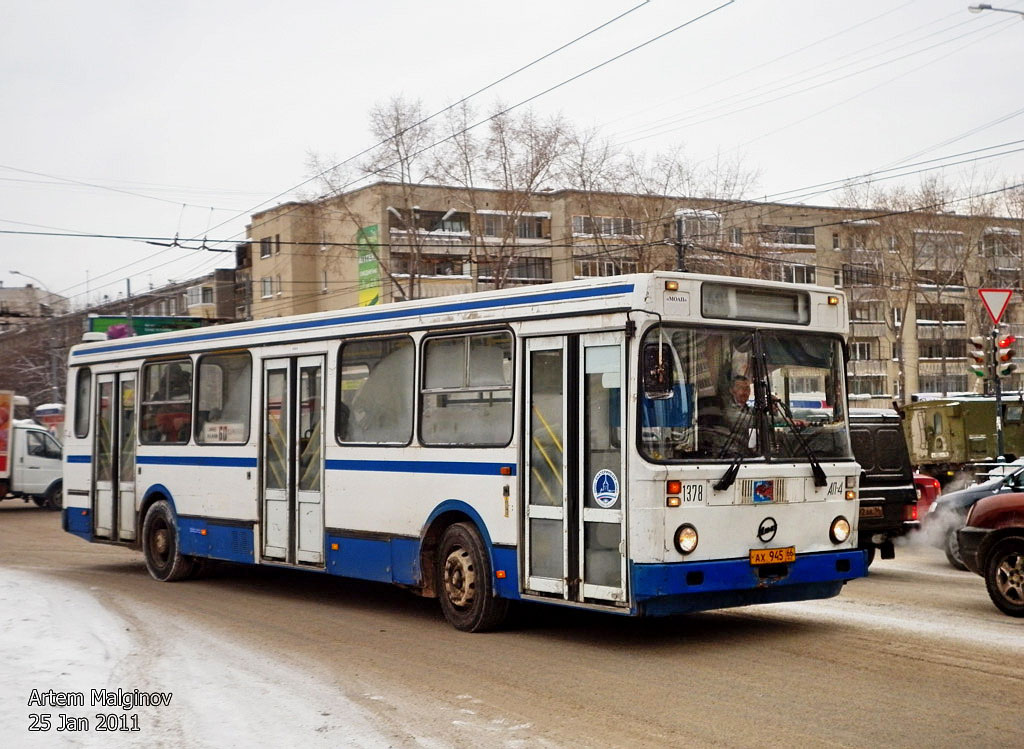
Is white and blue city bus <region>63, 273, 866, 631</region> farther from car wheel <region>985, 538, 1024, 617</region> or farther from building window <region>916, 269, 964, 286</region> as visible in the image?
building window <region>916, 269, 964, 286</region>

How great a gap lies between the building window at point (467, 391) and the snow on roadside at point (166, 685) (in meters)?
2.63

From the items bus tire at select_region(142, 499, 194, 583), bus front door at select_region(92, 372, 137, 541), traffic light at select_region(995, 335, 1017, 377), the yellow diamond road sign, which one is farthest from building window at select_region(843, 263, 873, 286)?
bus tire at select_region(142, 499, 194, 583)

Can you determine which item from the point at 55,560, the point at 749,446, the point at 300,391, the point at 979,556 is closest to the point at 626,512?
the point at 749,446

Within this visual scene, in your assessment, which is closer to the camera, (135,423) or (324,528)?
(324,528)

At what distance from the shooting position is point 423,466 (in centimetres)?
1180

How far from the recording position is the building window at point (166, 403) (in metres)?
15.9

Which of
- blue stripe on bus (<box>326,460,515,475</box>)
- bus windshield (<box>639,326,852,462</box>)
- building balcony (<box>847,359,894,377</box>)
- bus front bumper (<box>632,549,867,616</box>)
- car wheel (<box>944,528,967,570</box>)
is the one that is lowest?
car wheel (<box>944,528,967,570</box>)

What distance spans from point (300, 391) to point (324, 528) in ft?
5.13

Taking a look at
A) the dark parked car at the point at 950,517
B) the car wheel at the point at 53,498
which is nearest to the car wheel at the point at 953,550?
the dark parked car at the point at 950,517

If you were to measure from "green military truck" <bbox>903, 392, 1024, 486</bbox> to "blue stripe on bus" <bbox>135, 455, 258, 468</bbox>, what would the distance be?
57.5ft

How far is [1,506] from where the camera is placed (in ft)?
123

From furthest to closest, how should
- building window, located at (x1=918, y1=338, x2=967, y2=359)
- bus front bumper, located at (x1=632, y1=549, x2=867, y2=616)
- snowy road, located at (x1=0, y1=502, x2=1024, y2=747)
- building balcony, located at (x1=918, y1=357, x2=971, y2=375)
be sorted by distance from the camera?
building window, located at (x1=918, y1=338, x2=967, y2=359)
building balcony, located at (x1=918, y1=357, x2=971, y2=375)
bus front bumper, located at (x1=632, y1=549, x2=867, y2=616)
snowy road, located at (x1=0, y1=502, x2=1024, y2=747)

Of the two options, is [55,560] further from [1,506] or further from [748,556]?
[1,506]

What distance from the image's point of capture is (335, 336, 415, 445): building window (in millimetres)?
12195
